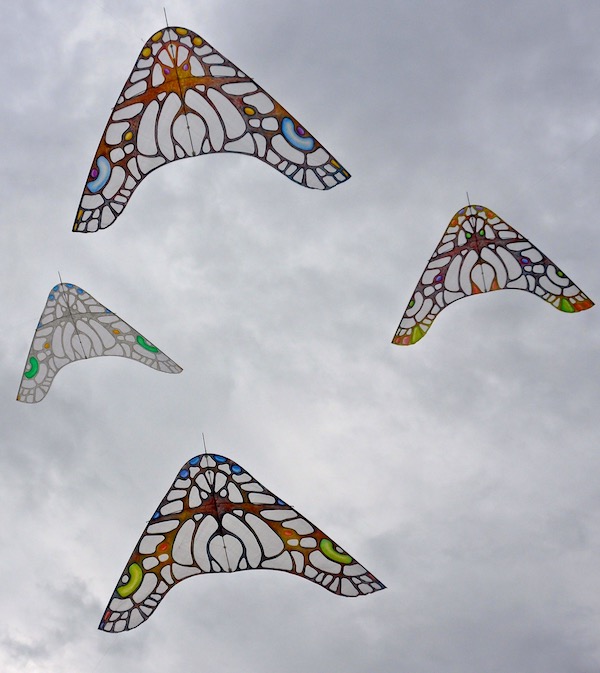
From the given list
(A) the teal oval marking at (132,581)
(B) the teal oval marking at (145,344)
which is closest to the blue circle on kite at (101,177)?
(B) the teal oval marking at (145,344)

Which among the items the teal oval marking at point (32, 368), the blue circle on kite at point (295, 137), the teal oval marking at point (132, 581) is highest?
the blue circle on kite at point (295, 137)

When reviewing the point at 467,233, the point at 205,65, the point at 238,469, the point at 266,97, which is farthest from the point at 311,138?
the point at 238,469

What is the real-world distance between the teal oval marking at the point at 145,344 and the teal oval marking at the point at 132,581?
18.9ft

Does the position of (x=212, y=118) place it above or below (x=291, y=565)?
above

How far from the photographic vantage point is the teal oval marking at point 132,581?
21547mm

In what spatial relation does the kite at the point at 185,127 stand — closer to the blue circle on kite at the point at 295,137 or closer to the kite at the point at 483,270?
the blue circle on kite at the point at 295,137

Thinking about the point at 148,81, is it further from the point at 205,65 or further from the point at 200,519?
the point at 200,519

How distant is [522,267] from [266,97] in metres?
7.25

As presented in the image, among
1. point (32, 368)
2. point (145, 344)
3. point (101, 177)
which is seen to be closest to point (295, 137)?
A: point (101, 177)

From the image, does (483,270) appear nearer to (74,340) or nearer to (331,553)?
(331,553)

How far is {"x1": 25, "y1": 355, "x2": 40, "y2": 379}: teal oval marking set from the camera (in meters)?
25.5

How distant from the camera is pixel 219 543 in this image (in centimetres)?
2186

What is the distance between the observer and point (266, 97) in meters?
21.1

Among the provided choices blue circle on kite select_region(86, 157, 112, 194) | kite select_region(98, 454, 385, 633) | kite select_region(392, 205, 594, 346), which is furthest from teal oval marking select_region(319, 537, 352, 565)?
blue circle on kite select_region(86, 157, 112, 194)
